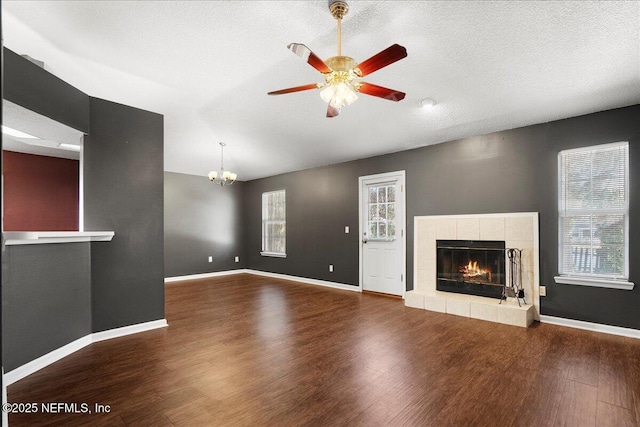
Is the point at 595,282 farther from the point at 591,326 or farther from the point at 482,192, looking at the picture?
the point at 482,192

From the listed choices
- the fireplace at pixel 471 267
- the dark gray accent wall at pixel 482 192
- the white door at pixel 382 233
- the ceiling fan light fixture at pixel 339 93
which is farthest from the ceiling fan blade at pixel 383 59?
the white door at pixel 382 233

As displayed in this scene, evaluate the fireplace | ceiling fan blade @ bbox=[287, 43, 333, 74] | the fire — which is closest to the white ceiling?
Answer: ceiling fan blade @ bbox=[287, 43, 333, 74]

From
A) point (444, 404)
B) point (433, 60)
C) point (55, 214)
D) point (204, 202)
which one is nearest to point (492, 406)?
point (444, 404)

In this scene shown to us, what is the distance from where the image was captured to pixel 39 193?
5.06 metres

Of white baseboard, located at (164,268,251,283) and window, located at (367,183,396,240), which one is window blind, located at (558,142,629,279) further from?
white baseboard, located at (164,268,251,283)

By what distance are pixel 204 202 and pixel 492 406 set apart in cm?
687

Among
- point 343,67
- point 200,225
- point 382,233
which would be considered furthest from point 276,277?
point 343,67

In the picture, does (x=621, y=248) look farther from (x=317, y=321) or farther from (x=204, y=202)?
(x=204, y=202)

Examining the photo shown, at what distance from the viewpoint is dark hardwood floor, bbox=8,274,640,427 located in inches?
81.5

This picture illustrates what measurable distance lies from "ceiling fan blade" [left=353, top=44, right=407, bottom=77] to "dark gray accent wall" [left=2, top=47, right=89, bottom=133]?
2767 millimetres

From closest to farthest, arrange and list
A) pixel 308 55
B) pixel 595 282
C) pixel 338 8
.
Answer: pixel 308 55 → pixel 338 8 → pixel 595 282

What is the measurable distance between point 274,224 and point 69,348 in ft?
16.3

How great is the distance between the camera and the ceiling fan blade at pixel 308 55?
2.01m

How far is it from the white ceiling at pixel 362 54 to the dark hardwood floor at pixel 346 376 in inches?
103
